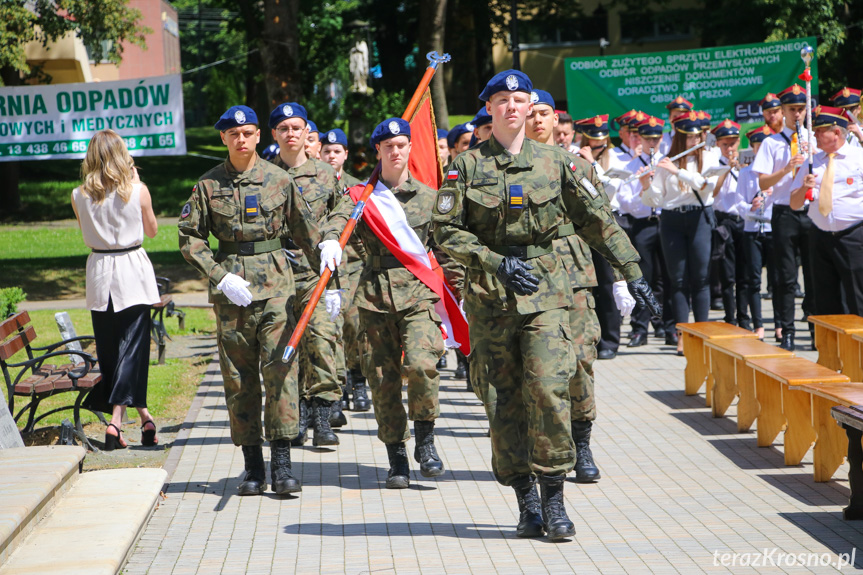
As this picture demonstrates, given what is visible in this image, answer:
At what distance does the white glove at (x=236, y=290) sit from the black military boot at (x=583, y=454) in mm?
2238

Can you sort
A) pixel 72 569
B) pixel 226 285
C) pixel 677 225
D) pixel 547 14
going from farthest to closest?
pixel 547 14
pixel 677 225
pixel 226 285
pixel 72 569

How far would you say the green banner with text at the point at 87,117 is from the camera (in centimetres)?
1764

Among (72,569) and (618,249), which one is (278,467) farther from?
(618,249)

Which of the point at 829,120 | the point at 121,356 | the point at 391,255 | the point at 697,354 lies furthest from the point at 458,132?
the point at 121,356

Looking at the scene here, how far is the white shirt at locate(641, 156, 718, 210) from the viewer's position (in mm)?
11727

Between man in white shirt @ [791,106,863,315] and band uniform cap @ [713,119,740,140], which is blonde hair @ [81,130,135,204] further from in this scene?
band uniform cap @ [713,119,740,140]

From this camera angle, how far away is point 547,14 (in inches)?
1677

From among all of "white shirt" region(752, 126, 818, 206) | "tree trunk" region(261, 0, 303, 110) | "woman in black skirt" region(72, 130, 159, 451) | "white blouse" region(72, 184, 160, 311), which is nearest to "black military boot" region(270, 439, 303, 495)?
"woman in black skirt" region(72, 130, 159, 451)

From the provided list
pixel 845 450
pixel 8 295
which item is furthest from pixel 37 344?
pixel 845 450

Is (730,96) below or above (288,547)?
above

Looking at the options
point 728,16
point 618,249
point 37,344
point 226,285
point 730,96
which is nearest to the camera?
point 618,249

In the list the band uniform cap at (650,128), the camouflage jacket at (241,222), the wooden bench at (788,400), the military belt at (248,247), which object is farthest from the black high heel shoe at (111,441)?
the band uniform cap at (650,128)

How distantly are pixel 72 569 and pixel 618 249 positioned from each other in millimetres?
3168

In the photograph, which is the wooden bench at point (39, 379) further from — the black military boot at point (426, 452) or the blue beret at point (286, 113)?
the black military boot at point (426, 452)
